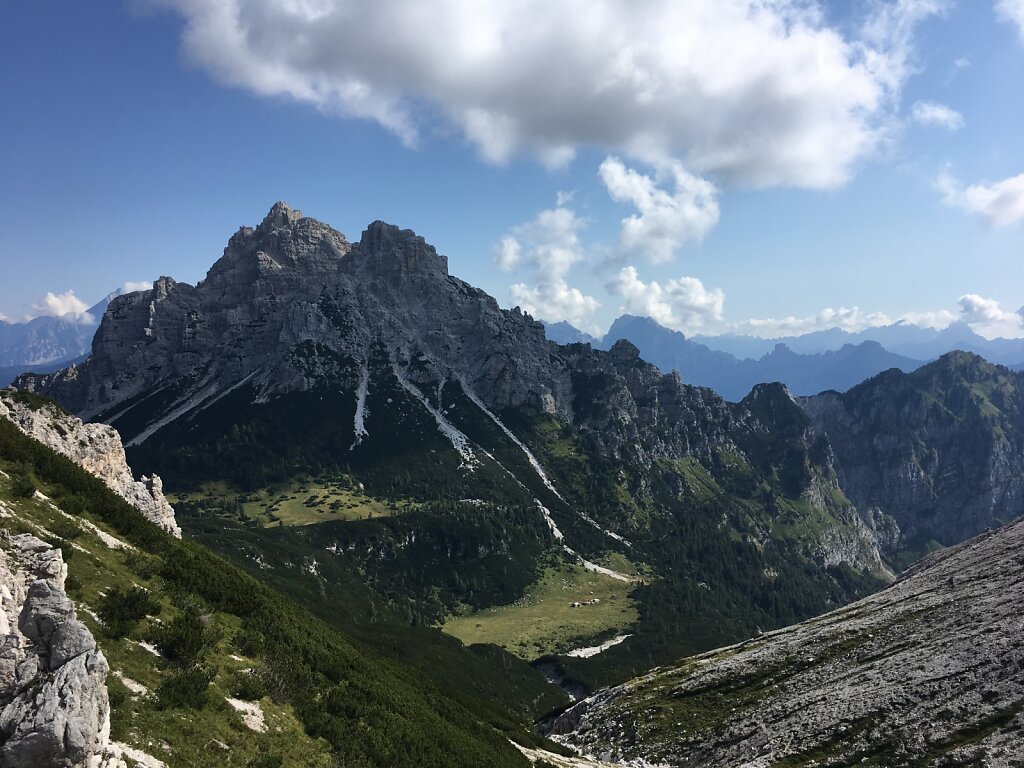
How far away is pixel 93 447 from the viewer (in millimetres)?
80688

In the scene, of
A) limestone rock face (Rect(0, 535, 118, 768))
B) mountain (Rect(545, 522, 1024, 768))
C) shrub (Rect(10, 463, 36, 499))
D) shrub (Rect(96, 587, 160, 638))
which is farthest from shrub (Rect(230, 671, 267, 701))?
mountain (Rect(545, 522, 1024, 768))

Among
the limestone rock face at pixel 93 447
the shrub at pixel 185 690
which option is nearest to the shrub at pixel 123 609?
the shrub at pixel 185 690

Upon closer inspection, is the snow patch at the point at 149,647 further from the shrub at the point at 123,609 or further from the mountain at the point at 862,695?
the mountain at the point at 862,695

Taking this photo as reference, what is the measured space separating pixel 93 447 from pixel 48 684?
258ft

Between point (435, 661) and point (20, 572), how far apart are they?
434 feet

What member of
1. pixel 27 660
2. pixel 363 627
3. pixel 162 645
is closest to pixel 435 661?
pixel 363 627

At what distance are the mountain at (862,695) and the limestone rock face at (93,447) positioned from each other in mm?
69418

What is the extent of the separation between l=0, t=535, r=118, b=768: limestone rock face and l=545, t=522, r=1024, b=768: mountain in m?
59.6

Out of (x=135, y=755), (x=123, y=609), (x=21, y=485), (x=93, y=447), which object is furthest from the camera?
(x=93, y=447)

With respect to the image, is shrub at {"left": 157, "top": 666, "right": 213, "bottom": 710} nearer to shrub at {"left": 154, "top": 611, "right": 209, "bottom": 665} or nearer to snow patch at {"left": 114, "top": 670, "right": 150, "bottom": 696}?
snow patch at {"left": 114, "top": 670, "right": 150, "bottom": 696}

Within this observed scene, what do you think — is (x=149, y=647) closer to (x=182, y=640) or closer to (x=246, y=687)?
(x=182, y=640)

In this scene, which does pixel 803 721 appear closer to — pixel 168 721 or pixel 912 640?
pixel 912 640

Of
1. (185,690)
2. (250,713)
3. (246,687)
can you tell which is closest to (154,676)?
(185,690)

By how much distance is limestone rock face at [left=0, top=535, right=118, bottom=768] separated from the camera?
53.4 feet
